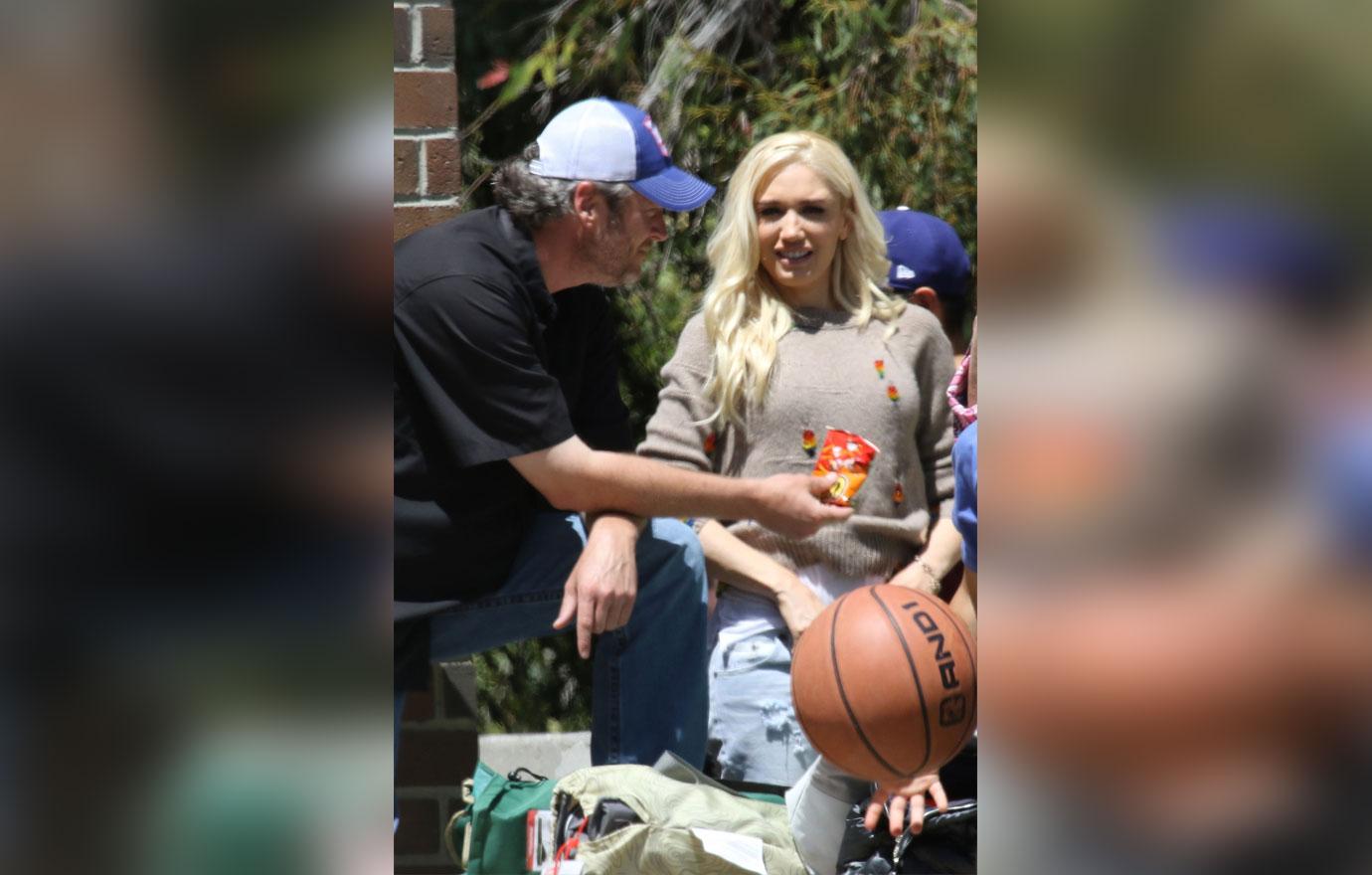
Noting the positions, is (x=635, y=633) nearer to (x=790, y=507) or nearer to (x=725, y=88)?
(x=790, y=507)

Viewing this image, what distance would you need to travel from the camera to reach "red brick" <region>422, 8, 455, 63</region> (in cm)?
365

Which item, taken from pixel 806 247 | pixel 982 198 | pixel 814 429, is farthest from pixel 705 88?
pixel 982 198

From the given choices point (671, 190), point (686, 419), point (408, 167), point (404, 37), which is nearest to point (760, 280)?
point (671, 190)

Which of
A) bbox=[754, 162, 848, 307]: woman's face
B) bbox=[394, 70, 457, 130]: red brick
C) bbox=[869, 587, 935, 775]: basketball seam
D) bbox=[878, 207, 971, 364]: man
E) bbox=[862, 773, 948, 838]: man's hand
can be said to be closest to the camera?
bbox=[869, 587, 935, 775]: basketball seam

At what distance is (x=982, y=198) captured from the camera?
48.5 inches

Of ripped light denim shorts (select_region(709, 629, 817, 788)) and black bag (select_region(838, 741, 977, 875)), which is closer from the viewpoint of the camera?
black bag (select_region(838, 741, 977, 875))

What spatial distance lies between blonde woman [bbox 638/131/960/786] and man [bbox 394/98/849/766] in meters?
0.14

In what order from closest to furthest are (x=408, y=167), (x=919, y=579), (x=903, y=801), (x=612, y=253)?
(x=903, y=801) → (x=919, y=579) → (x=408, y=167) → (x=612, y=253)

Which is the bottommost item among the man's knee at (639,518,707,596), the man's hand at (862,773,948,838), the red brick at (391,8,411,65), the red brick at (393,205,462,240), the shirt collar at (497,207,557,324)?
the man's hand at (862,773,948,838)

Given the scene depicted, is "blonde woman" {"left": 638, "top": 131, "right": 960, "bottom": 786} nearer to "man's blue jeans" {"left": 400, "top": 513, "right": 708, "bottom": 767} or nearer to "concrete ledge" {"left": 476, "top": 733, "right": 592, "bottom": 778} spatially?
"man's blue jeans" {"left": 400, "top": 513, "right": 708, "bottom": 767}

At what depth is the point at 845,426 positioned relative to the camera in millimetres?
3678

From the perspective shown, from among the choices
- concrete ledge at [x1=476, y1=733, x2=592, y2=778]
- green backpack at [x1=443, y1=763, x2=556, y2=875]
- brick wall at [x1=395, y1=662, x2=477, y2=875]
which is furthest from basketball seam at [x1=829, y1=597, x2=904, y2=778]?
concrete ledge at [x1=476, y1=733, x2=592, y2=778]

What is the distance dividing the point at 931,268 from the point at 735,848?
6.06 feet

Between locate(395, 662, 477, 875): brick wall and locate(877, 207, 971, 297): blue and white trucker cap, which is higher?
locate(877, 207, 971, 297): blue and white trucker cap
